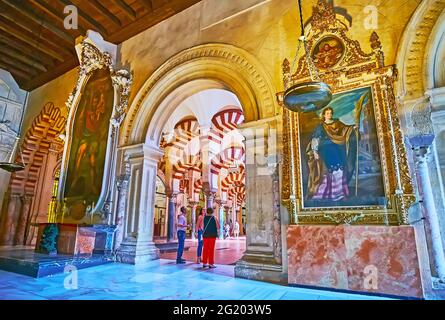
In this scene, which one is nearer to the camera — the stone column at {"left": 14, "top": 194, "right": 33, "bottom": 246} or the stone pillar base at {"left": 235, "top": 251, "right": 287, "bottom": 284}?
the stone pillar base at {"left": 235, "top": 251, "right": 287, "bottom": 284}

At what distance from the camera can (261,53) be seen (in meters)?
3.88

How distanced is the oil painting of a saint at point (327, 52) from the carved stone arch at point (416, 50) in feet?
2.16

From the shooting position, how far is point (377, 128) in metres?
2.88

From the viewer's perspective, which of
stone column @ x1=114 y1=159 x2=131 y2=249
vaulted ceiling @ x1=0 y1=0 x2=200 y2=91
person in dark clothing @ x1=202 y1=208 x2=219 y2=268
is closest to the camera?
person in dark clothing @ x1=202 y1=208 x2=219 y2=268

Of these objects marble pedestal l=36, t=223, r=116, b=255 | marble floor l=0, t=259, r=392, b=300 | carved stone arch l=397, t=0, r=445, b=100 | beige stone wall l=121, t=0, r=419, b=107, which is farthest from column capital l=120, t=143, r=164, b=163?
carved stone arch l=397, t=0, r=445, b=100

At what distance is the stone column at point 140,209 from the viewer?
4379 mm

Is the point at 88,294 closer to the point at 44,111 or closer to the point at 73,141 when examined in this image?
the point at 73,141

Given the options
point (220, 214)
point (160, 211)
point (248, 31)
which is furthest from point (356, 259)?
point (160, 211)

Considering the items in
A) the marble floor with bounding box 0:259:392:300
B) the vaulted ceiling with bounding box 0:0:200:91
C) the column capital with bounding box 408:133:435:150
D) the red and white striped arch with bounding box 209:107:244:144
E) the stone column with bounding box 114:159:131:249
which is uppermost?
the vaulted ceiling with bounding box 0:0:200:91

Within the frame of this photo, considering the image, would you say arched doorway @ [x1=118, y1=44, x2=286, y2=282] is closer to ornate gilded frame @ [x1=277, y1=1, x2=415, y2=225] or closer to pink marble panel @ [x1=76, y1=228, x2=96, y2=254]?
ornate gilded frame @ [x1=277, y1=1, x2=415, y2=225]

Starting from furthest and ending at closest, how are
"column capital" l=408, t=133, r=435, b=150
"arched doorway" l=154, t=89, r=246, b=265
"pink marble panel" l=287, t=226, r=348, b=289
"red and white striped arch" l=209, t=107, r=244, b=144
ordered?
"red and white striped arch" l=209, t=107, r=244, b=144 < "arched doorway" l=154, t=89, r=246, b=265 < "pink marble panel" l=287, t=226, r=348, b=289 < "column capital" l=408, t=133, r=435, b=150

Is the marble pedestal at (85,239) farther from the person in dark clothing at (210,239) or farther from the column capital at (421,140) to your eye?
the column capital at (421,140)

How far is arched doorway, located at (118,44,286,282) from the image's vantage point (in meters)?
3.31

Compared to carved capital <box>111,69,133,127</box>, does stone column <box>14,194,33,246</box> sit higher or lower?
lower
